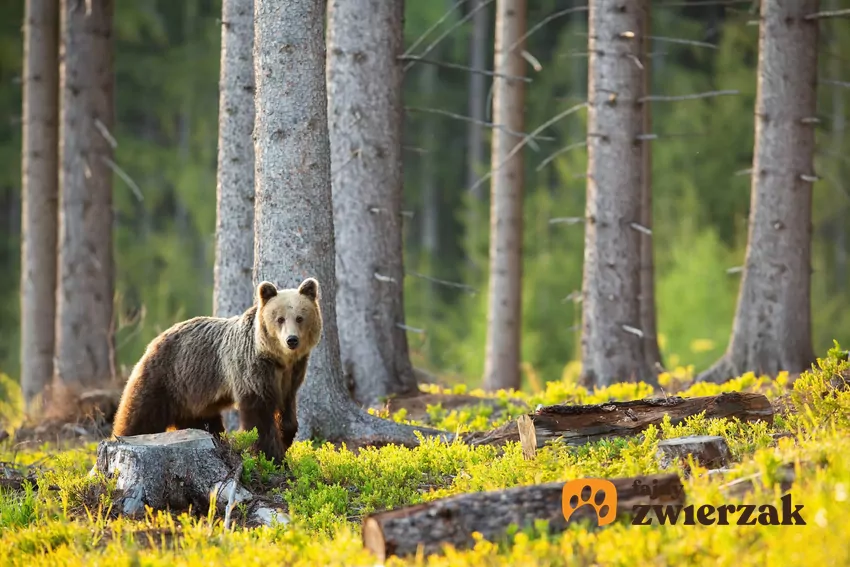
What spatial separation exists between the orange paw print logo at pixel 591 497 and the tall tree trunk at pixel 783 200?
291 inches

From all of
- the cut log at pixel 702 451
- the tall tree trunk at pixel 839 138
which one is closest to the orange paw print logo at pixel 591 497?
the cut log at pixel 702 451

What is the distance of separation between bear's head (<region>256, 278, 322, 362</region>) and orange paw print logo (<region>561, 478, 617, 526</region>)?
9.65 feet

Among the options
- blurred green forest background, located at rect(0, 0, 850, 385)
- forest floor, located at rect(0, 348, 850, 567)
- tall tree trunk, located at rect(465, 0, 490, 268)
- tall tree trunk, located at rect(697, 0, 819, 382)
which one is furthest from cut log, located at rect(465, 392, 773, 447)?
tall tree trunk, located at rect(465, 0, 490, 268)

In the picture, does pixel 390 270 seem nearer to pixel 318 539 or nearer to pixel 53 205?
pixel 318 539

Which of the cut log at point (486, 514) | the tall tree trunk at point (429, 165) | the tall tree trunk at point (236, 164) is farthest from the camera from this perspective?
the tall tree trunk at point (429, 165)

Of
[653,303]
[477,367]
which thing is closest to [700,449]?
[653,303]

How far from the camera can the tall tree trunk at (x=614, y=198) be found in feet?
42.7

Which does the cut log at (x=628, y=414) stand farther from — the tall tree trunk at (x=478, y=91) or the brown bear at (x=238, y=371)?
the tall tree trunk at (x=478, y=91)

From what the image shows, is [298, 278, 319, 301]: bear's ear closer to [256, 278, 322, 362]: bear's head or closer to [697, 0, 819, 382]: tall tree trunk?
[256, 278, 322, 362]: bear's head

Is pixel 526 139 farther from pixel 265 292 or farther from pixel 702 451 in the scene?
pixel 702 451

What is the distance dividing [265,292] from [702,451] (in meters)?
3.46

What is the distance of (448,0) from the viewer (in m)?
32.9

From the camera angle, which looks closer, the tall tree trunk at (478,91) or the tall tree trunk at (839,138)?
the tall tree trunk at (839,138)

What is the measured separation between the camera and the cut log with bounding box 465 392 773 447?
24.7 ft
